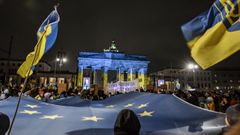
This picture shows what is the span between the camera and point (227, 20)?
4184 mm

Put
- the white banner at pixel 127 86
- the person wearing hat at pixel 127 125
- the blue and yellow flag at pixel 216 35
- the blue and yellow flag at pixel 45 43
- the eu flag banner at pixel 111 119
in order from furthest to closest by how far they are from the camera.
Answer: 1. the white banner at pixel 127 86
2. the blue and yellow flag at pixel 45 43
3. the eu flag banner at pixel 111 119
4. the blue and yellow flag at pixel 216 35
5. the person wearing hat at pixel 127 125

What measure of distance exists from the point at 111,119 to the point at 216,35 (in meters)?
3.07

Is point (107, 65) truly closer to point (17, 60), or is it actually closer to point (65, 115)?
point (17, 60)

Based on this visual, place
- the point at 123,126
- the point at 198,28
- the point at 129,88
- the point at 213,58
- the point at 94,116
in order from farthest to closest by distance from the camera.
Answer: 1. the point at 129,88
2. the point at 94,116
3. the point at 198,28
4. the point at 213,58
5. the point at 123,126

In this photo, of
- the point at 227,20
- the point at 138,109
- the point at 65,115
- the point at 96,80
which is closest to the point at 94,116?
the point at 65,115

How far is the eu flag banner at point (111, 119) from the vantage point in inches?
179

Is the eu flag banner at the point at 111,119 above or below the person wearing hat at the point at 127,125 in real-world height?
below

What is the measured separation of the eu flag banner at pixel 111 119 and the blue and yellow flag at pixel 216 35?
4.37 ft

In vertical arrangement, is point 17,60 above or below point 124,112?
above

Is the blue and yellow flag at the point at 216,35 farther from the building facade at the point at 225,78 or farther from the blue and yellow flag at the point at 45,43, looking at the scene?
the building facade at the point at 225,78

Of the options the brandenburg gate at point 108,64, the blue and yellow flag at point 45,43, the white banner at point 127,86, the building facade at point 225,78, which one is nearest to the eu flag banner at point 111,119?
the blue and yellow flag at point 45,43

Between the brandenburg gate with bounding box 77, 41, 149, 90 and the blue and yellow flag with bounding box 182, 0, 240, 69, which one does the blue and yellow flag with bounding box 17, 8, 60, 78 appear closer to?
the blue and yellow flag with bounding box 182, 0, 240, 69

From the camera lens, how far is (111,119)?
5508 millimetres

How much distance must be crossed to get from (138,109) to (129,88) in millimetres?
18697
